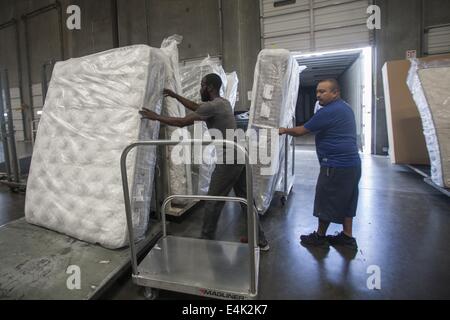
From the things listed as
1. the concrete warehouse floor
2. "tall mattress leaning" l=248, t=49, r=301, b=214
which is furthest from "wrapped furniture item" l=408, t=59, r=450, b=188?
"tall mattress leaning" l=248, t=49, r=301, b=214

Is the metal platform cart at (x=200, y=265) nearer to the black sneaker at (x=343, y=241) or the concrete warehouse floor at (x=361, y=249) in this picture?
the concrete warehouse floor at (x=361, y=249)

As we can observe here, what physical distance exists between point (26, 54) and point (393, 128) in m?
11.5

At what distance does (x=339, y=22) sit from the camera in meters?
5.82

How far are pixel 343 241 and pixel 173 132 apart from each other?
5.94 ft

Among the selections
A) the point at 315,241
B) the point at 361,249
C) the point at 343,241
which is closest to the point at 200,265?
the point at 315,241

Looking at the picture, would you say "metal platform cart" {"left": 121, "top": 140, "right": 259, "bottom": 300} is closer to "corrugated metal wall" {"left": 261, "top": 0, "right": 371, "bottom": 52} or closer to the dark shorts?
the dark shorts

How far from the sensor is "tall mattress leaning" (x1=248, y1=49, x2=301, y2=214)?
250 centimetres

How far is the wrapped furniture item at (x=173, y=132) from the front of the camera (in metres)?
2.48

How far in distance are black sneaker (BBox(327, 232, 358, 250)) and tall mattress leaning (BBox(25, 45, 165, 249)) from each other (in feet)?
5.23

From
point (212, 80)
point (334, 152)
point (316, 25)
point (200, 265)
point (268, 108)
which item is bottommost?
point (200, 265)

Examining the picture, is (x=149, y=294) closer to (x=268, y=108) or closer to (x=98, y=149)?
(x=98, y=149)

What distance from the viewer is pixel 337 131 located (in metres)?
1.94

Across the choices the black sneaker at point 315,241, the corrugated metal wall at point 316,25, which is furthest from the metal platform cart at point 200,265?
the corrugated metal wall at point 316,25
